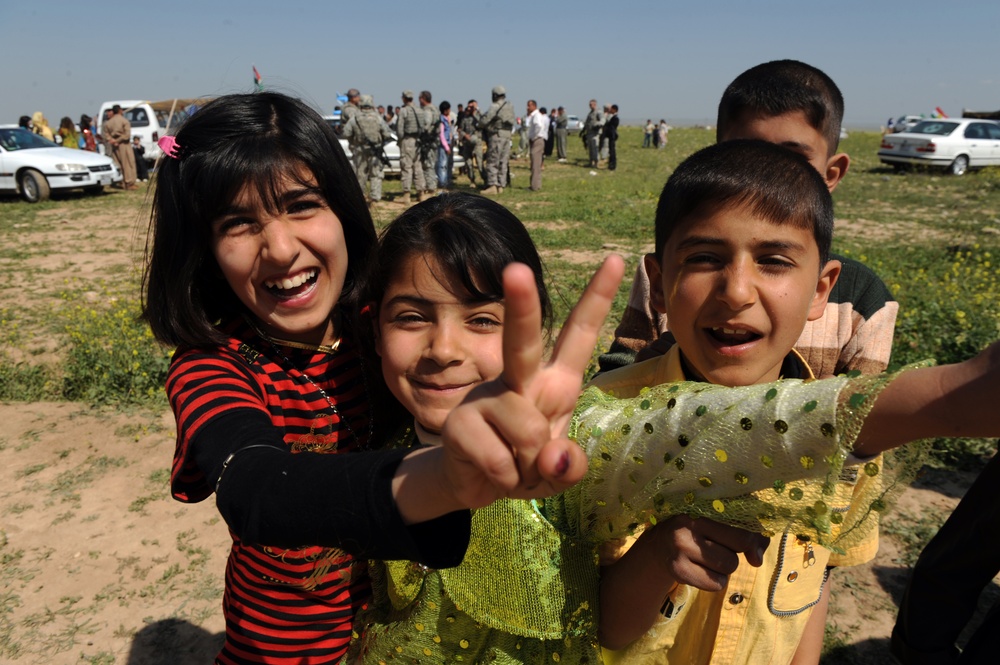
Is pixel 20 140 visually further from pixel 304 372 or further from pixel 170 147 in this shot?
pixel 304 372

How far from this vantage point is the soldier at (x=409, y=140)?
1323 centimetres

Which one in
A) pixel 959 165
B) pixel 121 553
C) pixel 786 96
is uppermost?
pixel 786 96

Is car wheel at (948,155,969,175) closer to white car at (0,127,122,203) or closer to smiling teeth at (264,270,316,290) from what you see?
white car at (0,127,122,203)

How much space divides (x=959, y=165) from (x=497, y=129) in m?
12.6

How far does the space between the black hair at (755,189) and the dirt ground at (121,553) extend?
2278 mm

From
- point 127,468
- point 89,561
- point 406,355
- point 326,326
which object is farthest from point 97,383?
point 406,355

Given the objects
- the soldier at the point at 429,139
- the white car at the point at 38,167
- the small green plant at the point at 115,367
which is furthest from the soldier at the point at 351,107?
the small green plant at the point at 115,367

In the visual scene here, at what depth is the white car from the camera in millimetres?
14188

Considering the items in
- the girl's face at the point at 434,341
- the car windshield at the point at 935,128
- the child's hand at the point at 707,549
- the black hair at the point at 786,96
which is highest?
the black hair at the point at 786,96

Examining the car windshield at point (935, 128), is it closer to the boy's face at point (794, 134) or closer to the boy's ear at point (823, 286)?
the boy's face at point (794, 134)

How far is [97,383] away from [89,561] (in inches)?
83.1

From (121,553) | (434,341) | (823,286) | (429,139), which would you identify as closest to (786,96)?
(823,286)

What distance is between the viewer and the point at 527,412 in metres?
0.78

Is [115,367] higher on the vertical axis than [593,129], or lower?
lower
